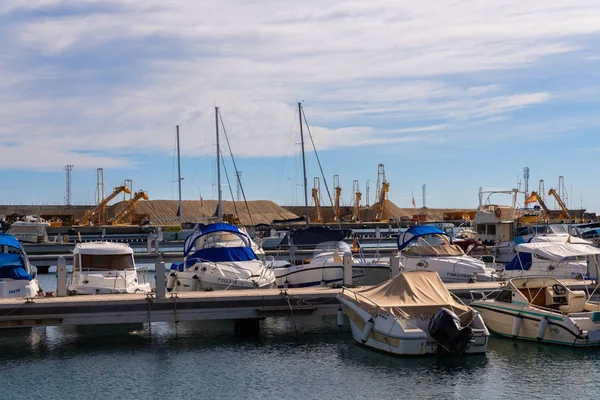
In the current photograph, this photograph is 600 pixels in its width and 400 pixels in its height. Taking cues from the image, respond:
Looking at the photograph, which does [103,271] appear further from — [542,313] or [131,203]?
[131,203]

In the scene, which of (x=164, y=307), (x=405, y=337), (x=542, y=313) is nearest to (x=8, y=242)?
(x=164, y=307)

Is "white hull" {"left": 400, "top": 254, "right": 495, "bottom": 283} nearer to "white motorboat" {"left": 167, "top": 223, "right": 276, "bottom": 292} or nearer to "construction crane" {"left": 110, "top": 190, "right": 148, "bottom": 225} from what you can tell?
"white motorboat" {"left": 167, "top": 223, "right": 276, "bottom": 292}

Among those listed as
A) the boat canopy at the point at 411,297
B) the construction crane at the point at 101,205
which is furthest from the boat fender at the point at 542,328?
the construction crane at the point at 101,205

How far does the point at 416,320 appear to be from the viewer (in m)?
22.4

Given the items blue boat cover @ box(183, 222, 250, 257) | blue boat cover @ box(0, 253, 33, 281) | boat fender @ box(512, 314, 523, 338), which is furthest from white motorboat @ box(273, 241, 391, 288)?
blue boat cover @ box(0, 253, 33, 281)

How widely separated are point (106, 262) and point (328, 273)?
27.9ft

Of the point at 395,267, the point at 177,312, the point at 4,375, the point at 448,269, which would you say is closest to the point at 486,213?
the point at 448,269

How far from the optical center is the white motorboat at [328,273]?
29953 millimetres

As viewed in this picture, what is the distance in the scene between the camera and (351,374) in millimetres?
21406

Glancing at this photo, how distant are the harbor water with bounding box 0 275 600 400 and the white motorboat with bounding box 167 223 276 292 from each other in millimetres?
2451

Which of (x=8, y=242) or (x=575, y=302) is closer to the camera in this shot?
(x=575, y=302)

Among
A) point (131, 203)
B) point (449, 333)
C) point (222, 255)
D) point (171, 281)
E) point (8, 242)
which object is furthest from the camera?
point (131, 203)

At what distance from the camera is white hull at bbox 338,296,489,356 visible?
21953 millimetres

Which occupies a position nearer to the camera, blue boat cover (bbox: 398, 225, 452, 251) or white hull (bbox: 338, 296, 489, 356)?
white hull (bbox: 338, 296, 489, 356)
